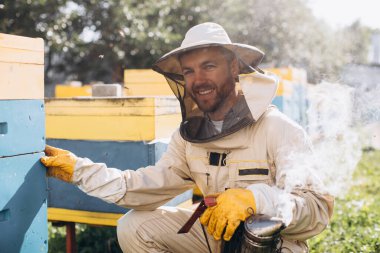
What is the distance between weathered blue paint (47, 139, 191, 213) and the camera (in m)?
2.98

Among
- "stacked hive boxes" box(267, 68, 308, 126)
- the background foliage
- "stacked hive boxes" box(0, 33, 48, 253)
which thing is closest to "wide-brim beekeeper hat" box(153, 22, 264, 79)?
"stacked hive boxes" box(0, 33, 48, 253)

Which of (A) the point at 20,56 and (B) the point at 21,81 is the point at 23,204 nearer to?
(B) the point at 21,81

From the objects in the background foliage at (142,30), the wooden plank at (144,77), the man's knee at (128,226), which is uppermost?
the background foliage at (142,30)

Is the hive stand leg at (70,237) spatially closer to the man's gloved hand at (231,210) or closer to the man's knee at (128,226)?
the man's knee at (128,226)

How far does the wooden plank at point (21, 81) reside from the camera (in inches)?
84.0

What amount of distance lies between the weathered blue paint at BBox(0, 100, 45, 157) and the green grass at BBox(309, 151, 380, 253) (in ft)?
6.88

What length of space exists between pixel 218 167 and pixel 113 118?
0.98 m

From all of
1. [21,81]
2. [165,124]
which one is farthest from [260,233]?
[165,124]

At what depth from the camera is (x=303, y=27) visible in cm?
1498

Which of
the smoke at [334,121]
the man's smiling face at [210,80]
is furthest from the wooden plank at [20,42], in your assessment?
the smoke at [334,121]

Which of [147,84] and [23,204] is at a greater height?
[147,84]

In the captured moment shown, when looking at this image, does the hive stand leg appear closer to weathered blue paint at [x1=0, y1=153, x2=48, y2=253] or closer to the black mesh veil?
weathered blue paint at [x1=0, y1=153, x2=48, y2=253]

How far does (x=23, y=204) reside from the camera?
224 centimetres

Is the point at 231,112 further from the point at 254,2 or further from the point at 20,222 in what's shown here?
the point at 254,2
